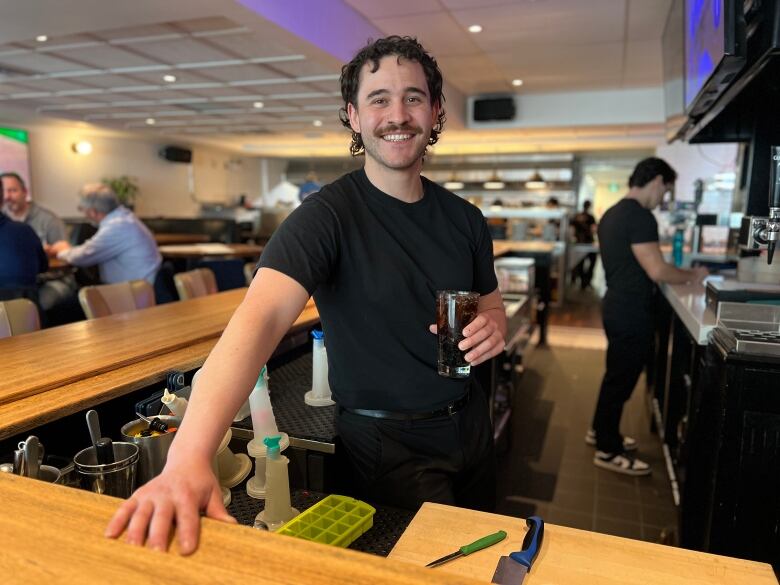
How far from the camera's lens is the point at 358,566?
0.61 meters

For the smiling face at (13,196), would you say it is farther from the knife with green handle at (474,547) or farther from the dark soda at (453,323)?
the knife with green handle at (474,547)

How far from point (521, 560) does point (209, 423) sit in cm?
54

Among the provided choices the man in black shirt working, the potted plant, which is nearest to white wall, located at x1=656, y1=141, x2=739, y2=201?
the man in black shirt working

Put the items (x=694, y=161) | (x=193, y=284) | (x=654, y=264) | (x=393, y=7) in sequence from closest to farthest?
1. (x=654, y=264)
2. (x=193, y=284)
3. (x=393, y=7)
4. (x=694, y=161)

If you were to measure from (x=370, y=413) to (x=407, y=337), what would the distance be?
21cm

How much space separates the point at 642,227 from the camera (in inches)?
128

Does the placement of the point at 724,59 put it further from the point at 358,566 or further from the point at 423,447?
the point at 358,566

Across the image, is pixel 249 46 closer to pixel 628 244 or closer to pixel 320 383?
pixel 628 244

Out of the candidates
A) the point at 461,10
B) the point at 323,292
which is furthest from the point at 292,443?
the point at 461,10

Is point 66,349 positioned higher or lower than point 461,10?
lower

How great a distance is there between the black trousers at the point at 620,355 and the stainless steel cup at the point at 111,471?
2864mm

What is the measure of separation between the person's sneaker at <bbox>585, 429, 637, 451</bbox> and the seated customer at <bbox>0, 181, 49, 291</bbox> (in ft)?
12.5

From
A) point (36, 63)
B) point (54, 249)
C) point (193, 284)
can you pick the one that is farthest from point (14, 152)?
point (193, 284)

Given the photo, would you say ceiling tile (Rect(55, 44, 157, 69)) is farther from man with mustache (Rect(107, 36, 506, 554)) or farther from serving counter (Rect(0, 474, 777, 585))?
serving counter (Rect(0, 474, 777, 585))
